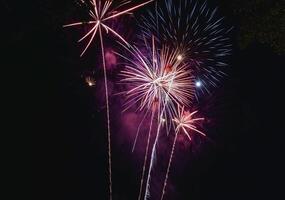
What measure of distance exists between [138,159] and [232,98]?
11.2ft

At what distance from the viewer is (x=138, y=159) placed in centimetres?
1200

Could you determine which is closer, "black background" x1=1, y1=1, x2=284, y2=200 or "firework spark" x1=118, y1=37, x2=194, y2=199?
"black background" x1=1, y1=1, x2=284, y2=200

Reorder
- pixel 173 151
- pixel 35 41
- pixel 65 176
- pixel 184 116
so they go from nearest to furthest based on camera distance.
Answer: pixel 35 41 → pixel 65 176 → pixel 184 116 → pixel 173 151

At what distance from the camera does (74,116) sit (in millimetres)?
10359

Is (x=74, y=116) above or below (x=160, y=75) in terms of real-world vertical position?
below

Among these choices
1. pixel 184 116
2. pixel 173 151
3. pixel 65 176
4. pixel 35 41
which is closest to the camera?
pixel 35 41

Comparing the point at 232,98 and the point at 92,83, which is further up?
the point at 232,98

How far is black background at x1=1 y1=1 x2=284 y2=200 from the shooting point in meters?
9.19

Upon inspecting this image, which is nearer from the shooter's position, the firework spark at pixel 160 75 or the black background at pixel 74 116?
the black background at pixel 74 116

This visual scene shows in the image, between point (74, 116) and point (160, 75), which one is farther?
point (74, 116)

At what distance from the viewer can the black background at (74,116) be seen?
919 centimetres

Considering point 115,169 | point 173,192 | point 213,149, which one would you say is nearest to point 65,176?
point 115,169

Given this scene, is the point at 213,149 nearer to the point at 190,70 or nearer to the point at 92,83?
the point at 190,70

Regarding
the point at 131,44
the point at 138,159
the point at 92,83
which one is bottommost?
the point at 138,159
